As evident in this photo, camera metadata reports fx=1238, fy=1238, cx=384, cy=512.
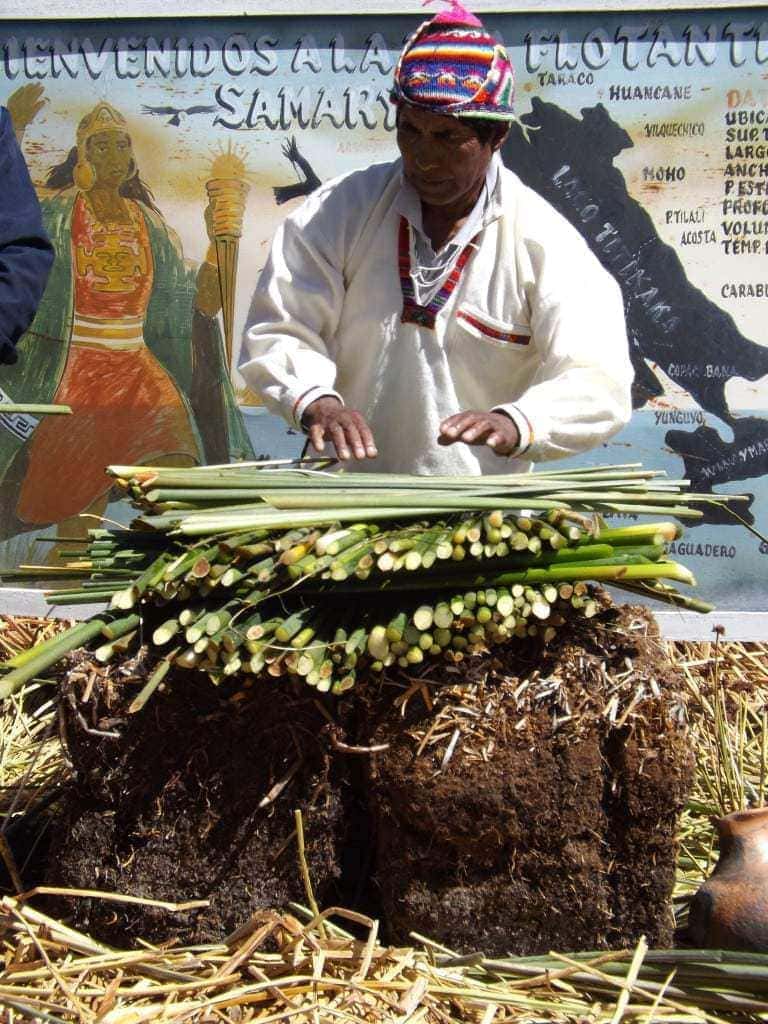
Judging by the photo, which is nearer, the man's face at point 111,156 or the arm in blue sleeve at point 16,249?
the arm in blue sleeve at point 16,249

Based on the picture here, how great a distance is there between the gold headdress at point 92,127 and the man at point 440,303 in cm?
285

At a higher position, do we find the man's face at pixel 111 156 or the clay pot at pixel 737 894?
the man's face at pixel 111 156

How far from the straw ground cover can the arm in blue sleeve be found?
1.71m

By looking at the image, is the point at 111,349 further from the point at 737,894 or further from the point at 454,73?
the point at 737,894

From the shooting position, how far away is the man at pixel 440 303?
3.00 m

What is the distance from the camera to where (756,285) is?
17.8 ft

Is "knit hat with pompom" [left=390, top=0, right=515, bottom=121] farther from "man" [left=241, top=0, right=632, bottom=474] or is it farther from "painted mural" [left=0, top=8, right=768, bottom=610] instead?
"painted mural" [left=0, top=8, right=768, bottom=610]

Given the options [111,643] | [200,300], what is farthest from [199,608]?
[200,300]

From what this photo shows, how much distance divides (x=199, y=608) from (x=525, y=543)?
674 mm

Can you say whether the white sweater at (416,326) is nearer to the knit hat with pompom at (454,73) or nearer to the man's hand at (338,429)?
the man's hand at (338,429)

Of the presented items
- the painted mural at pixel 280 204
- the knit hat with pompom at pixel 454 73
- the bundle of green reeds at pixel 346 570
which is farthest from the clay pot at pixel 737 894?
the painted mural at pixel 280 204

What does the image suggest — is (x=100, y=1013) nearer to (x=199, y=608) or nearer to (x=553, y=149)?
(x=199, y=608)

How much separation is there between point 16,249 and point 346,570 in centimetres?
185

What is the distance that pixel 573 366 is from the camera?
10.0ft
